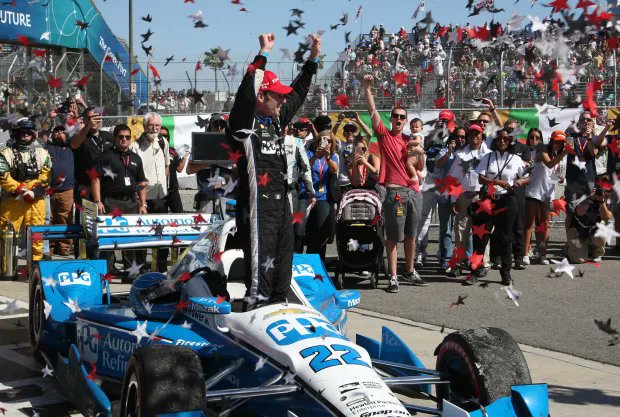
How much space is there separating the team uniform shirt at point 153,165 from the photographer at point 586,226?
571 cm

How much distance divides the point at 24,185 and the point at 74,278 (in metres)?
4.50

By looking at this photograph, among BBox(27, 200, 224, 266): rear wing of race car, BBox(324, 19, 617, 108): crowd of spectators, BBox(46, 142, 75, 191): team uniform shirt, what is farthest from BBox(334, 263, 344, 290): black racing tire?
BBox(324, 19, 617, 108): crowd of spectators

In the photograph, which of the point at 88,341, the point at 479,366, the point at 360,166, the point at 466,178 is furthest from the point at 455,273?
the point at 479,366

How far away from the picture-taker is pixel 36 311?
7883 mm

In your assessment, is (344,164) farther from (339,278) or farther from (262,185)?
(262,185)

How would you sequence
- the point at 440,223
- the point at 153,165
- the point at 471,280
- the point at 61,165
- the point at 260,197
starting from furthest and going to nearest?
the point at 61,165, the point at 440,223, the point at 153,165, the point at 471,280, the point at 260,197

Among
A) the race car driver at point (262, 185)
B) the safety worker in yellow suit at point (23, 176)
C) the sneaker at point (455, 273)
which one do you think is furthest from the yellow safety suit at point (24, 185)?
the race car driver at point (262, 185)

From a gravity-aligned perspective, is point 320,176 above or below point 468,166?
below

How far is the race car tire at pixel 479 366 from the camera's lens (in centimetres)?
533

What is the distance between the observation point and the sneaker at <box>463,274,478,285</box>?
37.9 ft

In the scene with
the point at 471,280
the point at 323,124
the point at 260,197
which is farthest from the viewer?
the point at 323,124

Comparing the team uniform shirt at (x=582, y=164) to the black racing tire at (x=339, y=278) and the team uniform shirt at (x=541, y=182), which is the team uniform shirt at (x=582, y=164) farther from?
the black racing tire at (x=339, y=278)

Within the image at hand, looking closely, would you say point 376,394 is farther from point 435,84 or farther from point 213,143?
point 435,84

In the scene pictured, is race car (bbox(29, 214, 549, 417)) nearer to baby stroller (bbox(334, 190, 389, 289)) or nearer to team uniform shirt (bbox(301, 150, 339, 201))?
baby stroller (bbox(334, 190, 389, 289))
